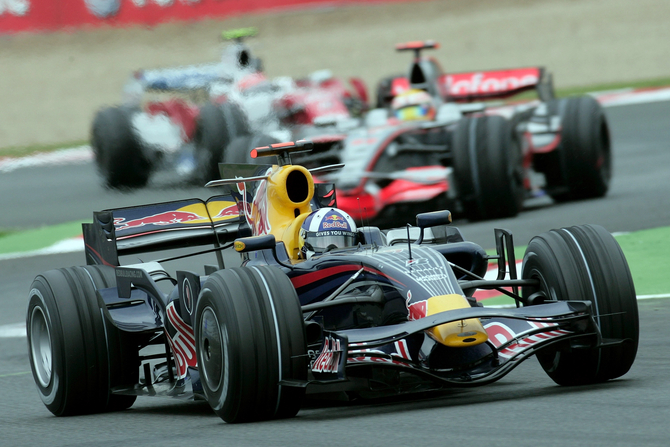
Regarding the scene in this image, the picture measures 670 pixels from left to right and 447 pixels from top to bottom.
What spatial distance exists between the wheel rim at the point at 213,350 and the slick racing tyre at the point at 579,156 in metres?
10.1

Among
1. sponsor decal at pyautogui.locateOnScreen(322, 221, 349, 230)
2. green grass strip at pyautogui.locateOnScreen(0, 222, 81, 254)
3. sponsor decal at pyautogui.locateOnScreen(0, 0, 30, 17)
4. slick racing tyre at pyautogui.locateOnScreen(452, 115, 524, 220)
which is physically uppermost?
sponsor decal at pyautogui.locateOnScreen(0, 0, 30, 17)

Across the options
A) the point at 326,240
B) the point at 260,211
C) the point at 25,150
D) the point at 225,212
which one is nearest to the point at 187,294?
the point at 326,240

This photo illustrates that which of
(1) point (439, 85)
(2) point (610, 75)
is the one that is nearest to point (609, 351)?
(1) point (439, 85)

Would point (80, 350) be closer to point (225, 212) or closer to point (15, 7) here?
point (225, 212)

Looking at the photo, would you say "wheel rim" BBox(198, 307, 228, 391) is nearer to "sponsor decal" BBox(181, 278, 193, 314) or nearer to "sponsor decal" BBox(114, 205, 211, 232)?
"sponsor decal" BBox(181, 278, 193, 314)

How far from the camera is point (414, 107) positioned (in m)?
15.8

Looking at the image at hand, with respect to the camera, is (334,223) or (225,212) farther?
(225,212)

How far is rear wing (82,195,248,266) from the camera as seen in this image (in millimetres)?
7785

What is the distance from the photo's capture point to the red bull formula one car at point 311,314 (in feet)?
18.1

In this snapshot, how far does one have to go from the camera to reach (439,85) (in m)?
17.1

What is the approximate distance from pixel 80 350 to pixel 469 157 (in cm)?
759

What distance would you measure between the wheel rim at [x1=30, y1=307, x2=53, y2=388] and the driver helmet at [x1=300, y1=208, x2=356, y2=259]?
5.75 feet

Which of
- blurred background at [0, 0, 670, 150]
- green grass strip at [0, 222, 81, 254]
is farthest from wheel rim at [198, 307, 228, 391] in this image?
blurred background at [0, 0, 670, 150]

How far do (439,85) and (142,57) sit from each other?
20.4m
